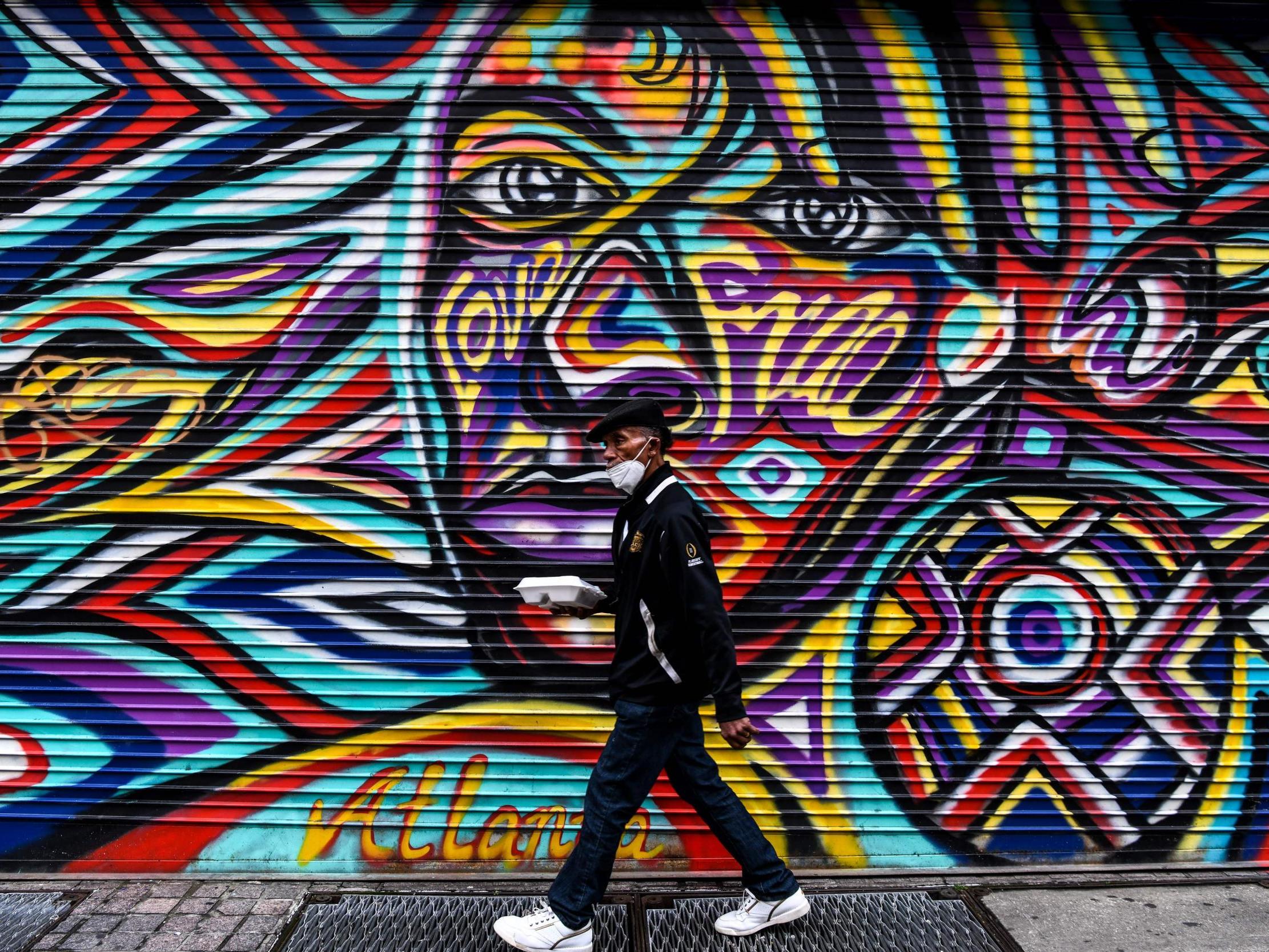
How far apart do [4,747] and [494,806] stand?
230 centimetres

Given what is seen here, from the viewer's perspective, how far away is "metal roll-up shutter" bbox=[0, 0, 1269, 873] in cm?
414

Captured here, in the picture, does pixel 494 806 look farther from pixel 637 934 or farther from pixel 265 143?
pixel 265 143

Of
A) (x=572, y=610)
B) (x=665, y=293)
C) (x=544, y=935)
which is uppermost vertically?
(x=665, y=293)

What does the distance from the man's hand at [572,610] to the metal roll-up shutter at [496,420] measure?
580 mm

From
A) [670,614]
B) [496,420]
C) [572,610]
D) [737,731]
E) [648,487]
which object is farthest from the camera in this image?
[496,420]

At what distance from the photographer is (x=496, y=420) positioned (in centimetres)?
414

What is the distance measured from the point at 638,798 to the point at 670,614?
73 cm

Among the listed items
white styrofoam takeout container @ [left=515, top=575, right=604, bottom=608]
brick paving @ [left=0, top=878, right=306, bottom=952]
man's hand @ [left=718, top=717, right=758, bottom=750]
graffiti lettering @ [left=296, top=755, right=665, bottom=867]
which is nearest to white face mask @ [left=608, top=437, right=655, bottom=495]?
white styrofoam takeout container @ [left=515, top=575, right=604, bottom=608]

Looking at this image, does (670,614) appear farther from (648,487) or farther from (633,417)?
(633,417)

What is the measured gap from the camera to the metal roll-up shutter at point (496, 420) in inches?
163

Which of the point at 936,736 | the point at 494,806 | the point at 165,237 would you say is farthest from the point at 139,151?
the point at 936,736

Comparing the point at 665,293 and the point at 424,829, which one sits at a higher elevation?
the point at 665,293

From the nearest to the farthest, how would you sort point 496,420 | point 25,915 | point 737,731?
point 737,731, point 25,915, point 496,420

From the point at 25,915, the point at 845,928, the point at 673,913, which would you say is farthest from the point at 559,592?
the point at 25,915
